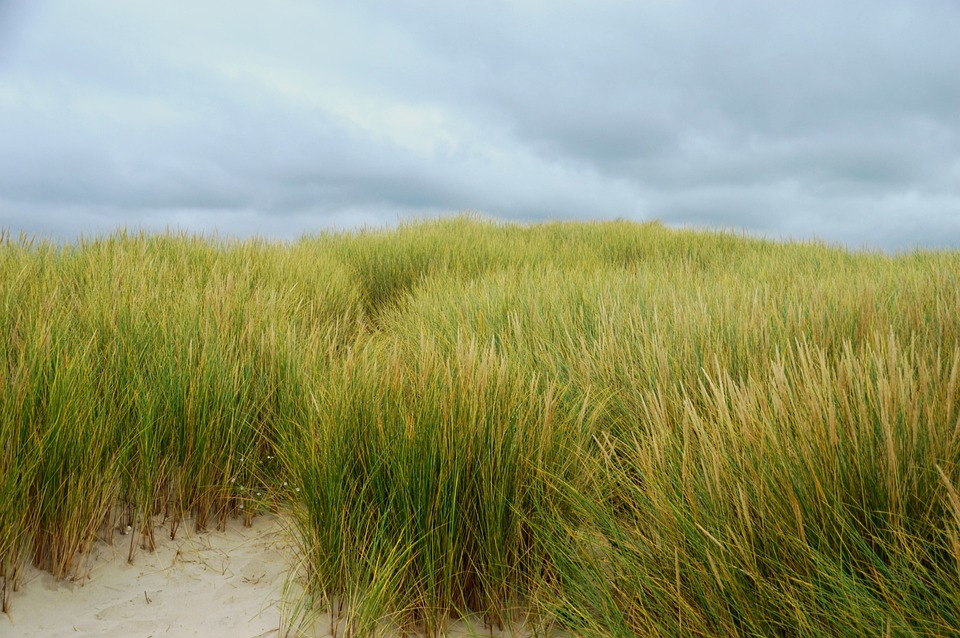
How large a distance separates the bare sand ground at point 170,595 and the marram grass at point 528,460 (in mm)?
70

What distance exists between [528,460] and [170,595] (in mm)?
1328

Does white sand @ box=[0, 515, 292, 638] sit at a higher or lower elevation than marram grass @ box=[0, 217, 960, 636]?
lower

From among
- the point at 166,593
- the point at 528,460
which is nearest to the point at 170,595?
the point at 166,593

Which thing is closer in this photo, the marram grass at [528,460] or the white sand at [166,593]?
the marram grass at [528,460]

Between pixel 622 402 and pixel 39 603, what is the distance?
2.15 metres

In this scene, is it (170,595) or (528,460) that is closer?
(528,460)

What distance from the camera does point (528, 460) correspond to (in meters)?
1.89

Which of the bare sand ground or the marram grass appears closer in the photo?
the marram grass

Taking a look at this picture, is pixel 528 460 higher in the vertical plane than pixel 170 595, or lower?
higher

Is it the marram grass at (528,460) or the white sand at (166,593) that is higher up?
the marram grass at (528,460)

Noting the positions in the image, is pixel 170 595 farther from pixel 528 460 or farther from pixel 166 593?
pixel 528 460

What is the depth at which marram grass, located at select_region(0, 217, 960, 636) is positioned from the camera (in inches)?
54.3

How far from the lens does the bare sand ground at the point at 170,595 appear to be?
6.11 ft

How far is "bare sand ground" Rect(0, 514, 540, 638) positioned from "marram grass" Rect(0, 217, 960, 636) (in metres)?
0.07
